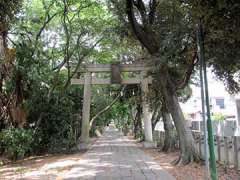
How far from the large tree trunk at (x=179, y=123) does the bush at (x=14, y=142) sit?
646cm

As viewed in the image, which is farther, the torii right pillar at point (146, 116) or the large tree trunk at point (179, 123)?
the torii right pillar at point (146, 116)

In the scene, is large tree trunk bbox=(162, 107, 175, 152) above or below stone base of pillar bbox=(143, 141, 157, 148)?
above

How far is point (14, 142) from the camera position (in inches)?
620

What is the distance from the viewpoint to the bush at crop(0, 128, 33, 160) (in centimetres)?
1572

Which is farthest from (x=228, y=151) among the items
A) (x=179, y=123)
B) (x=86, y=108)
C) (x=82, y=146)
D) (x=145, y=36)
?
(x=86, y=108)

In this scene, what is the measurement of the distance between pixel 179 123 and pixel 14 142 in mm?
6915

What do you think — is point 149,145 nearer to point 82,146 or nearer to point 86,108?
point 82,146

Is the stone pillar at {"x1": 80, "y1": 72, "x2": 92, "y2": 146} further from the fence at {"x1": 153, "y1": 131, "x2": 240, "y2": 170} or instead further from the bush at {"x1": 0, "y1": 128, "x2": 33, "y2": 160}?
the fence at {"x1": 153, "y1": 131, "x2": 240, "y2": 170}

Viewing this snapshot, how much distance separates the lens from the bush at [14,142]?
619 inches

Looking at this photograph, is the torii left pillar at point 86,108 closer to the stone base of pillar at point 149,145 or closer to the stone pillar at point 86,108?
the stone pillar at point 86,108

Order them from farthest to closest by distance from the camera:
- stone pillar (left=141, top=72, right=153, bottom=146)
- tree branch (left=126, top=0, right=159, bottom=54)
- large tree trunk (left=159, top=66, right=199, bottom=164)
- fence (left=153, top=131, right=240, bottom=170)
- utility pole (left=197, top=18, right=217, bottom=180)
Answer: stone pillar (left=141, top=72, right=153, bottom=146) < tree branch (left=126, top=0, right=159, bottom=54) < large tree trunk (left=159, top=66, right=199, bottom=164) < fence (left=153, top=131, right=240, bottom=170) < utility pole (left=197, top=18, right=217, bottom=180)

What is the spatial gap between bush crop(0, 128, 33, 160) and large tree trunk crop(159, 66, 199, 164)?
6.46 metres

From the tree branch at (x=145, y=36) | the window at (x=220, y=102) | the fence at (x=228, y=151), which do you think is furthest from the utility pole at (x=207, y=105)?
the window at (x=220, y=102)

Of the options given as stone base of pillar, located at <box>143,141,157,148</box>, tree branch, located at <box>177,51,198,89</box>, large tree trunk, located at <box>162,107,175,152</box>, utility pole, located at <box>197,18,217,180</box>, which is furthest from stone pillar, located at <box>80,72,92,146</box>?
utility pole, located at <box>197,18,217,180</box>
